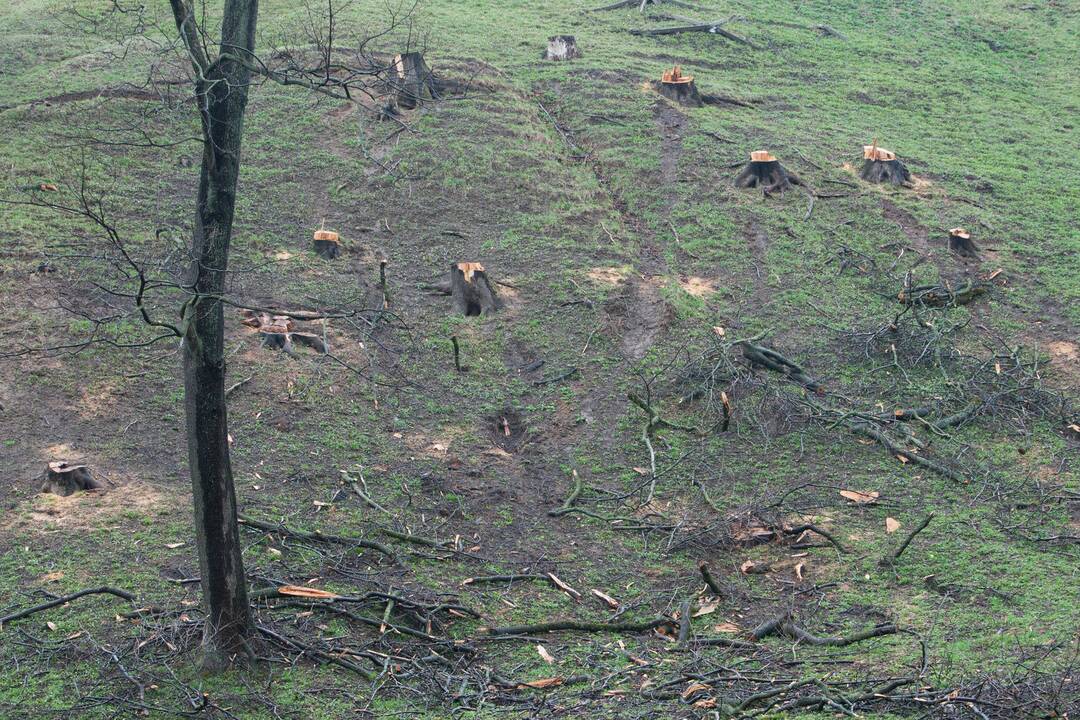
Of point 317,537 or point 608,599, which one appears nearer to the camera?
point 608,599

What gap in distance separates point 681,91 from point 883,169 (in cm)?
326

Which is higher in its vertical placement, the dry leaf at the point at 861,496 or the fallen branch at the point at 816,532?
the fallen branch at the point at 816,532

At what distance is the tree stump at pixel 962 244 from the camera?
39.3 feet

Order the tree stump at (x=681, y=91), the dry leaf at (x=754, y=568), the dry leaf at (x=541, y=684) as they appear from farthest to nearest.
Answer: the tree stump at (x=681, y=91) → the dry leaf at (x=754, y=568) → the dry leaf at (x=541, y=684)

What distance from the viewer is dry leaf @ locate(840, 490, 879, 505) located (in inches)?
320

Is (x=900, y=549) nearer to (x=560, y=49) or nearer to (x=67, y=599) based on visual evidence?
(x=67, y=599)

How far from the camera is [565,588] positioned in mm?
7180

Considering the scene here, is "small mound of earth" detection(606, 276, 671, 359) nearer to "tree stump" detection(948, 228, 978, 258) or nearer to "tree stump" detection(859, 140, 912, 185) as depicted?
"tree stump" detection(948, 228, 978, 258)

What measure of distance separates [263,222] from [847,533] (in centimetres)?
722

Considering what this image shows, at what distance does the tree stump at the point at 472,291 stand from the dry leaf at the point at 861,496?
4.11 metres

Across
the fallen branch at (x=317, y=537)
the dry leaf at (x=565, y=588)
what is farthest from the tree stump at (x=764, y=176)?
the fallen branch at (x=317, y=537)

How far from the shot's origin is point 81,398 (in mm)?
8586

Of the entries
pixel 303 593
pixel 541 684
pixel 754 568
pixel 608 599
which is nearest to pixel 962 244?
pixel 754 568

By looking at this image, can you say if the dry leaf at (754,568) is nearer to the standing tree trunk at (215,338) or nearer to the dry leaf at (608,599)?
the dry leaf at (608,599)
